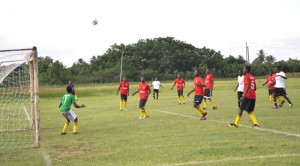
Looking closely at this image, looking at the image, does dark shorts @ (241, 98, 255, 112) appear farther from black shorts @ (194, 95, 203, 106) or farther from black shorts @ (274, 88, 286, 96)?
black shorts @ (274, 88, 286, 96)

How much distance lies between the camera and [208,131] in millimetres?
12156

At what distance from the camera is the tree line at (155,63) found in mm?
77250

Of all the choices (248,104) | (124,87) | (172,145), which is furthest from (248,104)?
(124,87)

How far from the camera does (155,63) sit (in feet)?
276

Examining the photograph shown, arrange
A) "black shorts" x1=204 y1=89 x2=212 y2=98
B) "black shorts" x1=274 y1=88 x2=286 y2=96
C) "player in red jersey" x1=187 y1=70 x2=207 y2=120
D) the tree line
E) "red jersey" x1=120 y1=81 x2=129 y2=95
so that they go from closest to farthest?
"player in red jersey" x1=187 y1=70 x2=207 y2=120 → "black shorts" x1=274 y1=88 x2=286 y2=96 → "black shorts" x1=204 y1=89 x2=212 y2=98 → "red jersey" x1=120 y1=81 x2=129 y2=95 → the tree line

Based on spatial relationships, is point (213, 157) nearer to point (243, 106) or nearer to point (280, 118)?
point (243, 106)

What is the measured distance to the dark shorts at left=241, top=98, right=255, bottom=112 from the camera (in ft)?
41.5

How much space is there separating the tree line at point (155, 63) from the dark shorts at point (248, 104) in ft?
203

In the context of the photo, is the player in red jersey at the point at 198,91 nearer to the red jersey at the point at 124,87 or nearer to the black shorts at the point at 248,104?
the black shorts at the point at 248,104

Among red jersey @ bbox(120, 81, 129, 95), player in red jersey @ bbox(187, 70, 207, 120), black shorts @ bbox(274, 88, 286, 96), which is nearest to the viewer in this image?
player in red jersey @ bbox(187, 70, 207, 120)

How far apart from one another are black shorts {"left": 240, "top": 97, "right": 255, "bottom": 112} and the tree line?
6197 cm

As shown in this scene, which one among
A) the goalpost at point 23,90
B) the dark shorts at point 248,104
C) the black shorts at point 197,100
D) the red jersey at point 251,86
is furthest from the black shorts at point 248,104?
the goalpost at point 23,90

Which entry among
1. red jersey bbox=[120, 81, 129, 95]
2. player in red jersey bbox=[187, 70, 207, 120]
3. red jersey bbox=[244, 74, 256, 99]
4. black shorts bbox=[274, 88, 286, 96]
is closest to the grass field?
red jersey bbox=[244, 74, 256, 99]

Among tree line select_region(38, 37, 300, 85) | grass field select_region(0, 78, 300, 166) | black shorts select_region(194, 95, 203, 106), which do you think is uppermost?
tree line select_region(38, 37, 300, 85)
